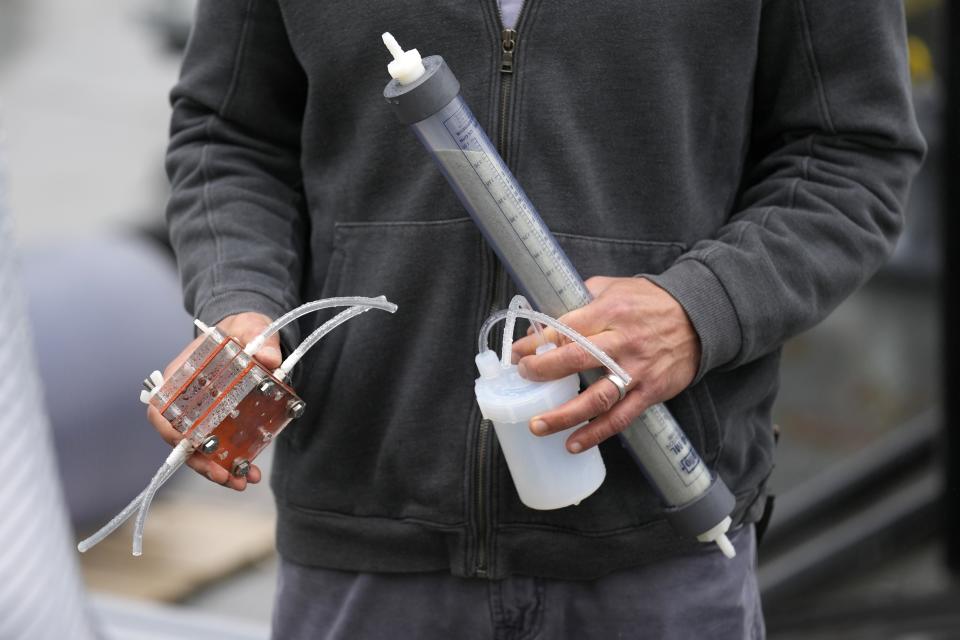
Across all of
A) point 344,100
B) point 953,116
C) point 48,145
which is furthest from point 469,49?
point 48,145

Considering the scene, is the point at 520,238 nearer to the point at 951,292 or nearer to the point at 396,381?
the point at 396,381

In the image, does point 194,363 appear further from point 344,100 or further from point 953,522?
point 953,522

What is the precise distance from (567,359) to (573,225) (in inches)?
8.6

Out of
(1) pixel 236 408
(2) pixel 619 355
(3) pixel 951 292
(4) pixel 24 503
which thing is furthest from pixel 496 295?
(3) pixel 951 292

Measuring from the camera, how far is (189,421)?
133cm

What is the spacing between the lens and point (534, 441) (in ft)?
4.38

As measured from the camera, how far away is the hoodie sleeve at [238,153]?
1.55 m

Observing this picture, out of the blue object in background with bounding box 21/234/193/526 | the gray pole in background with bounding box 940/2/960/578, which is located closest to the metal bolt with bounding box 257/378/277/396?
the blue object in background with bounding box 21/234/193/526

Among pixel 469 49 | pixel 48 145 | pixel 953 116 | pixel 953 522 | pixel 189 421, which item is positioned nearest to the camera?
pixel 189 421

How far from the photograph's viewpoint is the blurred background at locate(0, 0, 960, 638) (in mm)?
3385

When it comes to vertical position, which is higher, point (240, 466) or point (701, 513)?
point (240, 466)

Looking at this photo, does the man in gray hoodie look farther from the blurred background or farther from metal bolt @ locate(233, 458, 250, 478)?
the blurred background

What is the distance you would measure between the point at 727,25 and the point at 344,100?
433 mm

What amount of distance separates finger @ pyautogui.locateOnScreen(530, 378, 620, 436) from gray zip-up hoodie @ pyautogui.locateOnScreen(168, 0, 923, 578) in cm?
13
